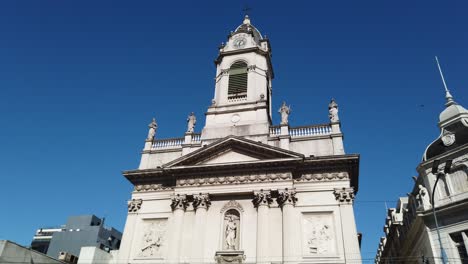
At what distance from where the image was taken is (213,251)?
74.0ft

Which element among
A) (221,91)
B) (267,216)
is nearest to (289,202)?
(267,216)

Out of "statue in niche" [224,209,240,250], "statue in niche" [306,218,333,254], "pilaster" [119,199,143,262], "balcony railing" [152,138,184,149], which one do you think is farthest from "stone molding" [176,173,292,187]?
"balcony railing" [152,138,184,149]

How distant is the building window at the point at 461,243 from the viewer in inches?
725

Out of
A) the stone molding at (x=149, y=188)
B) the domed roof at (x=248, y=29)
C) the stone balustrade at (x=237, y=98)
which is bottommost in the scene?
the stone molding at (x=149, y=188)

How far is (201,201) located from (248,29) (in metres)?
18.9

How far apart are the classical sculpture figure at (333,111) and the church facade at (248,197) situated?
0.10m

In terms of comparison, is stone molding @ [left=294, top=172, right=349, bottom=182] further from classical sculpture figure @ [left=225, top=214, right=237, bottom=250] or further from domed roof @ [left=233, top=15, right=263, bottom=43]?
domed roof @ [left=233, top=15, right=263, bottom=43]

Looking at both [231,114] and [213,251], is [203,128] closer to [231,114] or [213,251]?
[231,114]

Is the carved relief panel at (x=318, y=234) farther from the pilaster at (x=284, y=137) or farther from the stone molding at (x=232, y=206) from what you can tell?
the pilaster at (x=284, y=137)

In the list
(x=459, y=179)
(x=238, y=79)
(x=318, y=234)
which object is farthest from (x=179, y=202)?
(x=459, y=179)

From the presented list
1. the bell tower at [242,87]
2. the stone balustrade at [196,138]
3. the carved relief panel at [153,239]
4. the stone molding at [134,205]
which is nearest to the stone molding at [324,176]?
the bell tower at [242,87]

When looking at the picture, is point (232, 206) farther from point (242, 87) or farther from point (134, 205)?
point (242, 87)

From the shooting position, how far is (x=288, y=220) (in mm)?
22234

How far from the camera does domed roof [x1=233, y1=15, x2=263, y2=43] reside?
3482 cm
